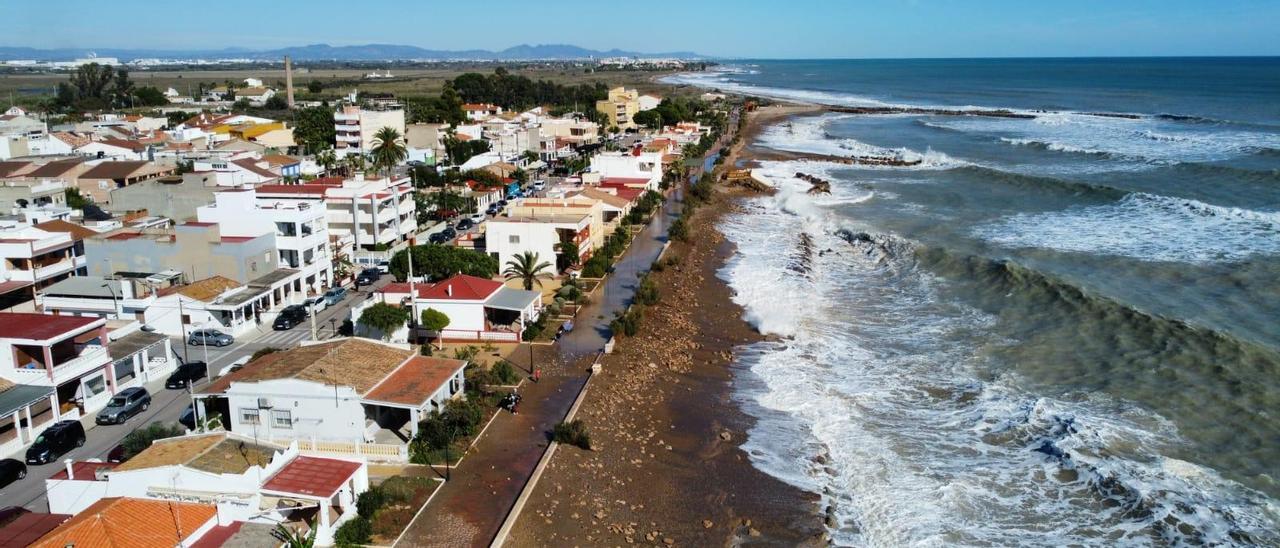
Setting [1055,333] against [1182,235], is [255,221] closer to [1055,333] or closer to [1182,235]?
[1055,333]

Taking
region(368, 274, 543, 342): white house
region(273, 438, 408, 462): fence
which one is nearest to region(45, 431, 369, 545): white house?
region(273, 438, 408, 462): fence

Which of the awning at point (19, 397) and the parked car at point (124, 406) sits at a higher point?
the awning at point (19, 397)

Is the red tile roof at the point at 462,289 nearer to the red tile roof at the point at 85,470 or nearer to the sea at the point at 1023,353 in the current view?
the sea at the point at 1023,353

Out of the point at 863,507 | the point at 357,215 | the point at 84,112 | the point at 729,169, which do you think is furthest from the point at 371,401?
the point at 84,112

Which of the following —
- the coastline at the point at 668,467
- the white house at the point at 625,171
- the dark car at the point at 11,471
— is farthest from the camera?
the white house at the point at 625,171

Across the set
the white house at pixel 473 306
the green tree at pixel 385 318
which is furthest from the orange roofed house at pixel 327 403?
the white house at pixel 473 306

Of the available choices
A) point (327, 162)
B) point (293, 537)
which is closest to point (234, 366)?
point (293, 537)

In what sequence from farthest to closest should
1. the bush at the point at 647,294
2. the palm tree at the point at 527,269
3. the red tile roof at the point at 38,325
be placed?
1. the palm tree at the point at 527,269
2. the bush at the point at 647,294
3. the red tile roof at the point at 38,325
